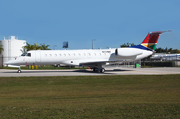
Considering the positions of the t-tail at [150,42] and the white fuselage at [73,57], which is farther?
the t-tail at [150,42]

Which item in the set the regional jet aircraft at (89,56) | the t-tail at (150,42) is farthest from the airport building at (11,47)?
the t-tail at (150,42)

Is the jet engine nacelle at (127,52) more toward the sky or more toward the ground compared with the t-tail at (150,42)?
more toward the ground

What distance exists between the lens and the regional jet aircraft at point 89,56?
23.9m

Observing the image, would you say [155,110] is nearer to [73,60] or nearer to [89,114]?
[89,114]

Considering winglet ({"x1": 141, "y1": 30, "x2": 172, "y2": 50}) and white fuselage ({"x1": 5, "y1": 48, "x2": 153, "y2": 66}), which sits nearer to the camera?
white fuselage ({"x1": 5, "y1": 48, "x2": 153, "y2": 66})

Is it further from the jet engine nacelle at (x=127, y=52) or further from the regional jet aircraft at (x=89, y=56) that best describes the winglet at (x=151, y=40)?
the jet engine nacelle at (x=127, y=52)

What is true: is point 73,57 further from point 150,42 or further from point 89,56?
point 150,42

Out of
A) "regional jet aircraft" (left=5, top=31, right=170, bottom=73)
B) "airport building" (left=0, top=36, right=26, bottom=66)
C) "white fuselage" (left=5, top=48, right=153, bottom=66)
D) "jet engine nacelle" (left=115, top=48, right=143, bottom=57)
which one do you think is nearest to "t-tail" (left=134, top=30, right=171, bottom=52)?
"regional jet aircraft" (left=5, top=31, right=170, bottom=73)

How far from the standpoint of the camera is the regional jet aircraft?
78.5ft

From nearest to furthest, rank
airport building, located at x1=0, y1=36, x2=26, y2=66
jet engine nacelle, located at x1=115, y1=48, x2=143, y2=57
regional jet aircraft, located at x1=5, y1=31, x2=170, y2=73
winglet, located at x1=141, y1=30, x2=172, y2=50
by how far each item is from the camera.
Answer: regional jet aircraft, located at x1=5, y1=31, x2=170, y2=73, jet engine nacelle, located at x1=115, y1=48, x2=143, y2=57, winglet, located at x1=141, y1=30, x2=172, y2=50, airport building, located at x1=0, y1=36, x2=26, y2=66

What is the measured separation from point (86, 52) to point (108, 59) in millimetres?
3299

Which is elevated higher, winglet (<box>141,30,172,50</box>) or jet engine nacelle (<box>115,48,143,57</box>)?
winglet (<box>141,30,172,50</box>)

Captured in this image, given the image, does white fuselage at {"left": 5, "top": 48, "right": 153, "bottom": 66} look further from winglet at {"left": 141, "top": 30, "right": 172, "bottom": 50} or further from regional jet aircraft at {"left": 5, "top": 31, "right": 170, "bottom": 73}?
winglet at {"left": 141, "top": 30, "right": 172, "bottom": 50}

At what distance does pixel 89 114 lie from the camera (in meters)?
5.70
